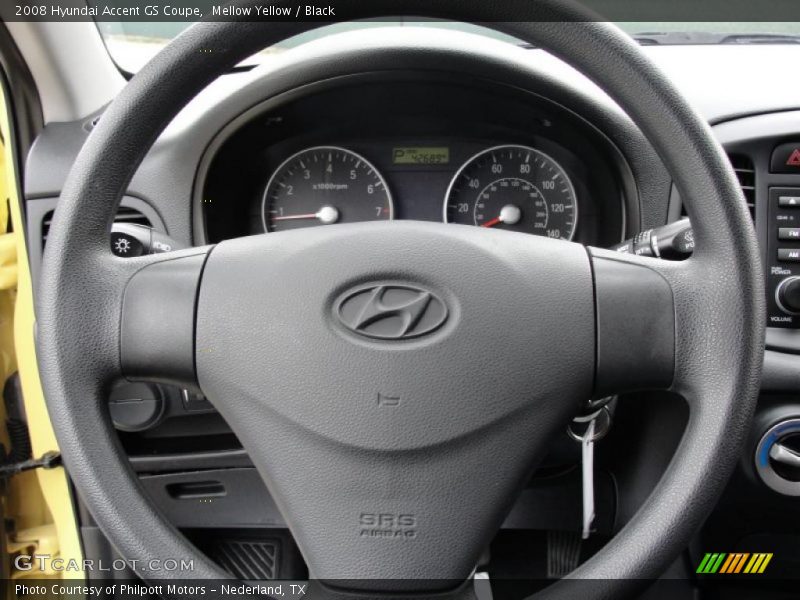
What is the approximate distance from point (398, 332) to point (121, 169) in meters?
0.37

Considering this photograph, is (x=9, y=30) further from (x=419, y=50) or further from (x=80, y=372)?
(x=80, y=372)

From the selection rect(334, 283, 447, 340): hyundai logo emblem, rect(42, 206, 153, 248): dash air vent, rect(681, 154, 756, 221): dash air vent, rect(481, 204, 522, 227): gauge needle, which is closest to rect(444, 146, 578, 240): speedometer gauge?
rect(481, 204, 522, 227): gauge needle

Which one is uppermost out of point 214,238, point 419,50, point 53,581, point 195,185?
point 419,50

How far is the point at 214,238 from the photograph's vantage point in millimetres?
1420

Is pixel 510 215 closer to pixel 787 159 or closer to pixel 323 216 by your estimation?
pixel 323 216

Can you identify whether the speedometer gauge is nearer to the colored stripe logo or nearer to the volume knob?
the volume knob

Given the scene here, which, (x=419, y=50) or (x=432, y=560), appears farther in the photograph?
(x=419, y=50)

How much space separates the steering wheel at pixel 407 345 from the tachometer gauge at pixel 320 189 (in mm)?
660

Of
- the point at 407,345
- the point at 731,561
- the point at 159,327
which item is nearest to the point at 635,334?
the point at 407,345

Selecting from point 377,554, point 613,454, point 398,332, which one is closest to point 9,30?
point 398,332

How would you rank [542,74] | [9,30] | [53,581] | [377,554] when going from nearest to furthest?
[377,554]
[542,74]
[9,30]
[53,581]

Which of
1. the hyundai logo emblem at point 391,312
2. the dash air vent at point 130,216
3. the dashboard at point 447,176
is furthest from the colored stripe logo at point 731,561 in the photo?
the dash air vent at point 130,216

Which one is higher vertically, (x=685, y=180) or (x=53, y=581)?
(x=685, y=180)

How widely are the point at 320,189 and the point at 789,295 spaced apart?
87 cm
